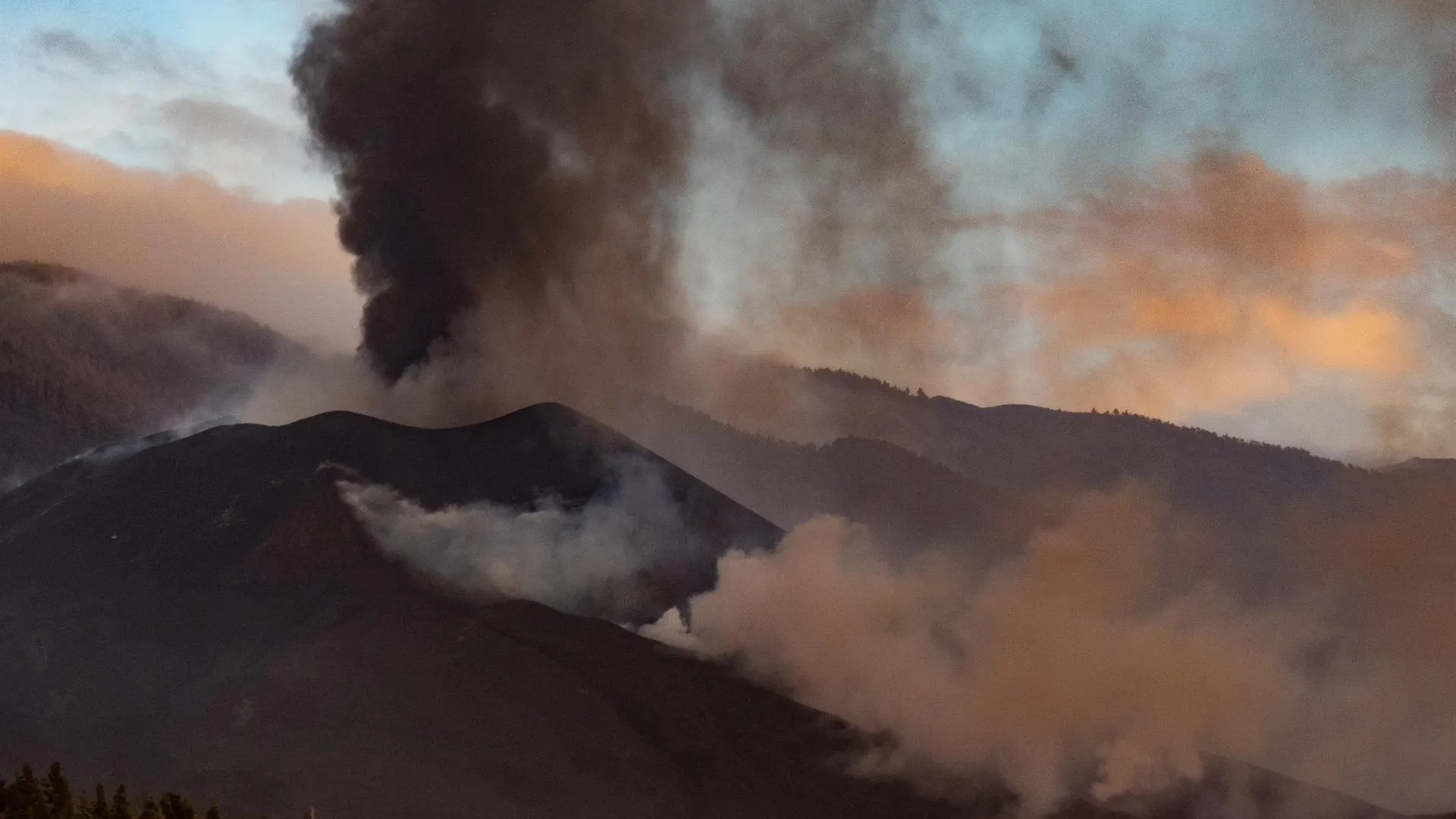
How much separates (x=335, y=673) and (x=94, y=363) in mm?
117767

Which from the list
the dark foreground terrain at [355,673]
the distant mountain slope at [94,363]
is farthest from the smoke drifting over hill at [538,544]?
the distant mountain slope at [94,363]

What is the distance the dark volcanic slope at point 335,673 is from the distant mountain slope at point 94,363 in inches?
2969

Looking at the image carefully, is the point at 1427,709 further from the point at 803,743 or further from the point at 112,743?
the point at 112,743

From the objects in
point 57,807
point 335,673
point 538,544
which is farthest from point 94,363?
point 57,807

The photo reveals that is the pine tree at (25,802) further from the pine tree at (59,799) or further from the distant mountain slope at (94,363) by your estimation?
the distant mountain slope at (94,363)

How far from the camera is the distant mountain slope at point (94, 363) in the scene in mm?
178750

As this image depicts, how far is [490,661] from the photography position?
85938 mm

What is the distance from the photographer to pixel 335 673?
273 ft

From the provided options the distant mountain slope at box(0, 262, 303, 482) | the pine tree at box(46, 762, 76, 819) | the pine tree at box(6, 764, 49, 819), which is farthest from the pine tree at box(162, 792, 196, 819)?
the distant mountain slope at box(0, 262, 303, 482)

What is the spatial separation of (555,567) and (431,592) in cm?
923

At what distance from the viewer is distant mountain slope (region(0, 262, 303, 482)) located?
586 feet

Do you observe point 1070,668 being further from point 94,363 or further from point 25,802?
point 94,363

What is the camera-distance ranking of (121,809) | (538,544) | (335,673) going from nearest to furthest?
A: (121,809), (335,673), (538,544)

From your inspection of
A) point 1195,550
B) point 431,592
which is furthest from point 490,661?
point 1195,550
